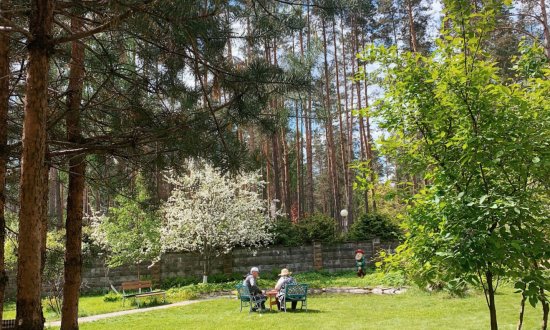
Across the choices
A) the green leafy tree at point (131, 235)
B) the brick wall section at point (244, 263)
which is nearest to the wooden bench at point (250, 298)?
the green leafy tree at point (131, 235)

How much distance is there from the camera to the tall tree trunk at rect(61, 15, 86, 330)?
19.5 ft

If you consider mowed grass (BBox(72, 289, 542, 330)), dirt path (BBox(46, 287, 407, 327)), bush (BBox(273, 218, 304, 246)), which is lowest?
dirt path (BBox(46, 287, 407, 327))

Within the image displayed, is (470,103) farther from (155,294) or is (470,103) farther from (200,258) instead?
(200,258)

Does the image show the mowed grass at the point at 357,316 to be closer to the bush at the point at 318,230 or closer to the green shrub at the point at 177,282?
the green shrub at the point at 177,282

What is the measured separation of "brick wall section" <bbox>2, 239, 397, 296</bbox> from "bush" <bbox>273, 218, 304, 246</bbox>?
312 mm

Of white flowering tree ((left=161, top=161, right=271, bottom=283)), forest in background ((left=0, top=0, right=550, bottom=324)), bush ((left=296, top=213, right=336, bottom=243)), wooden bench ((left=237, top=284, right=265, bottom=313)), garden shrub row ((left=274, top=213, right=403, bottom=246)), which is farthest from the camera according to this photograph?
bush ((left=296, top=213, right=336, bottom=243))

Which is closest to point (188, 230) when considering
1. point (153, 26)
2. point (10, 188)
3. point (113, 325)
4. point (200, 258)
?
point (200, 258)

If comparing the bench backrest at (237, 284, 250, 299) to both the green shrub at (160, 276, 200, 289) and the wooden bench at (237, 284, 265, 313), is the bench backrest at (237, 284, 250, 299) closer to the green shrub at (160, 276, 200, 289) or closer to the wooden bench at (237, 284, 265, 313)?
the wooden bench at (237, 284, 265, 313)

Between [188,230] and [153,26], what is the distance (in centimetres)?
1441

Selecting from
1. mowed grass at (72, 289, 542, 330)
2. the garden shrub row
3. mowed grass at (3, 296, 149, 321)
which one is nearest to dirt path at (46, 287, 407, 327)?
mowed grass at (3, 296, 149, 321)

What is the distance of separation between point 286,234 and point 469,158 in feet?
58.1

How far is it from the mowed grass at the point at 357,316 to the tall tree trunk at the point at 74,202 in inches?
135

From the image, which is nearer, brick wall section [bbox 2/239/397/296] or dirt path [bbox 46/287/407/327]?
dirt path [bbox 46/287/407/327]

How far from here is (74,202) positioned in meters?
6.26
